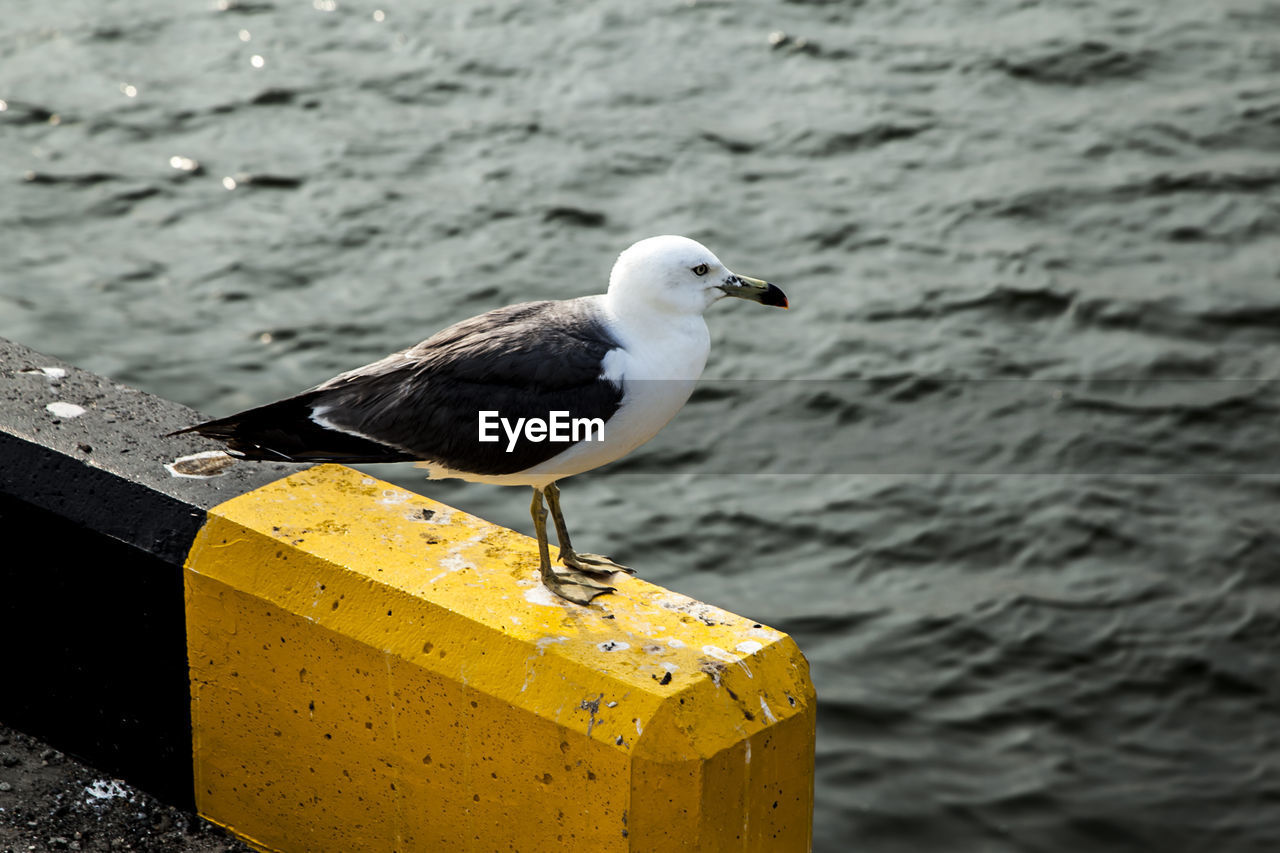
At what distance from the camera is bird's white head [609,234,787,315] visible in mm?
3936

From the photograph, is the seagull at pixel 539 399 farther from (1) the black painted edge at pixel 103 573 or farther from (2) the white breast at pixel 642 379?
(1) the black painted edge at pixel 103 573

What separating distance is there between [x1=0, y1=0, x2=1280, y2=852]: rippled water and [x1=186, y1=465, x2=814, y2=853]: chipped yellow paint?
2920mm

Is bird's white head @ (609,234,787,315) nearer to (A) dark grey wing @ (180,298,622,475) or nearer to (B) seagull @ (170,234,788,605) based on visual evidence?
(B) seagull @ (170,234,788,605)

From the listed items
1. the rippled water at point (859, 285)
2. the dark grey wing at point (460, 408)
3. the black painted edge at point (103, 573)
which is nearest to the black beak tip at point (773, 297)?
the dark grey wing at point (460, 408)

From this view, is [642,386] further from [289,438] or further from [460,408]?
[289,438]

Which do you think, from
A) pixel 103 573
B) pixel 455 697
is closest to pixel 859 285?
pixel 103 573

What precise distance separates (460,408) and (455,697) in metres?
0.72

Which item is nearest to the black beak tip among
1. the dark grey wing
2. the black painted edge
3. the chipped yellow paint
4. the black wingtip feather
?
the dark grey wing

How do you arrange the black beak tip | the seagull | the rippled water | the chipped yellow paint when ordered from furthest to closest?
the rippled water
the black beak tip
the seagull
the chipped yellow paint

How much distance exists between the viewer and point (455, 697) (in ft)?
12.2

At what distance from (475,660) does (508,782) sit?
0.29 meters

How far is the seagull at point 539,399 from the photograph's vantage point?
3932 millimetres

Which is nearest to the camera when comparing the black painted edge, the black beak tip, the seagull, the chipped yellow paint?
the chipped yellow paint

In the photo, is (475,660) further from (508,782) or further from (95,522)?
(95,522)
